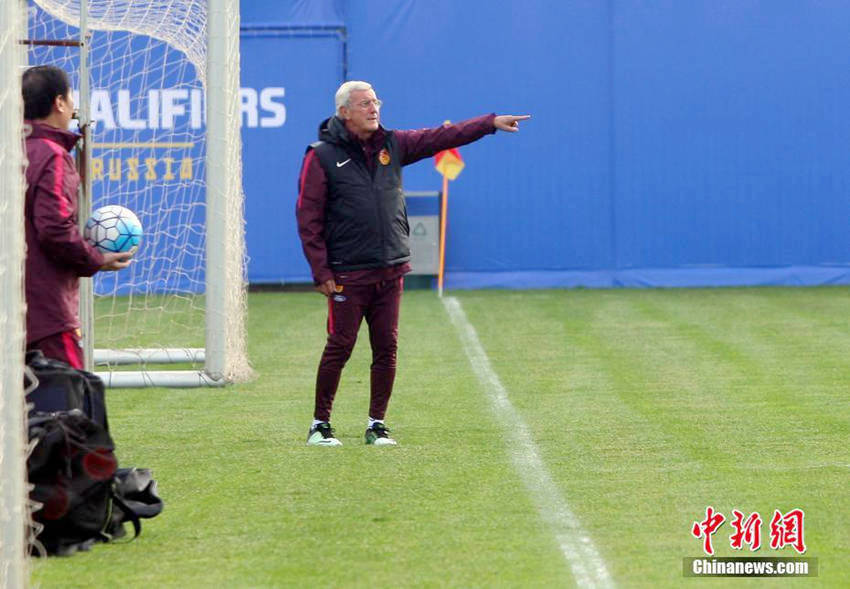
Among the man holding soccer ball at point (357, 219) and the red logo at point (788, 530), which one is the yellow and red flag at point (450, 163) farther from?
the red logo at point (788, 530)

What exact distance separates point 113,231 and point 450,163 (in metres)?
11.8

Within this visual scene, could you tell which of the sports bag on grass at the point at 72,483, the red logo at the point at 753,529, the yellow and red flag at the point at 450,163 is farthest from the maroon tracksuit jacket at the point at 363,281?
the yellow and red flag at the point at 450,163

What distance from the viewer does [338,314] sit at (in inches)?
320

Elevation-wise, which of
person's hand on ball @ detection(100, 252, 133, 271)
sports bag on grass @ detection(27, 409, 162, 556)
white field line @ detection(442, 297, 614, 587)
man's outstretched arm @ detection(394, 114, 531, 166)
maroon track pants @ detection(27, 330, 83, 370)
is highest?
man's outstretched arm @ detection(394, 114, 531, 166)

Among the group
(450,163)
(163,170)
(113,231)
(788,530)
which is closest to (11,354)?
(113,231)

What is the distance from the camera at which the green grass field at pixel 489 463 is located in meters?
5.54

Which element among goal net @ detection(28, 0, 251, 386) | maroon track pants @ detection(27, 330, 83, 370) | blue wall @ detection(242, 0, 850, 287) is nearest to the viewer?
maroon track pants @ detection(27, 330, 83, 370)

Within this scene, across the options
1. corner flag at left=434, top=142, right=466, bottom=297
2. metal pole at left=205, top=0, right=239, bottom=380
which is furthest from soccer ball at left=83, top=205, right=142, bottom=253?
corner flag at left=434, top=142, right=466, bottom=297

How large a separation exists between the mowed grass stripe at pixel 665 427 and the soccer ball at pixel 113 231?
2321 millimetres

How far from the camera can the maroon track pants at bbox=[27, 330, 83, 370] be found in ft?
20.7

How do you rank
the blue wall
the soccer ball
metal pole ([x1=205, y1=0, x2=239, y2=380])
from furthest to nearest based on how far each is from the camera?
the blue wall < metal pole ([x1=205, y1=0, x2=239, y2=380]) < the soccer ball

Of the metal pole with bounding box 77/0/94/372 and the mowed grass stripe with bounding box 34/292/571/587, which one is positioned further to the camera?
the metal pole with bounding box 77/0/94/372

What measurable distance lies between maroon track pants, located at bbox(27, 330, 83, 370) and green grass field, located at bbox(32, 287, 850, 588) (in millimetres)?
784

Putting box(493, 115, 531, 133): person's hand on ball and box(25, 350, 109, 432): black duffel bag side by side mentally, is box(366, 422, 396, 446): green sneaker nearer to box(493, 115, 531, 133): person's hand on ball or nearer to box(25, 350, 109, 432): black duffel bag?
box(493, 115, 531, 133): person's hand on ball
